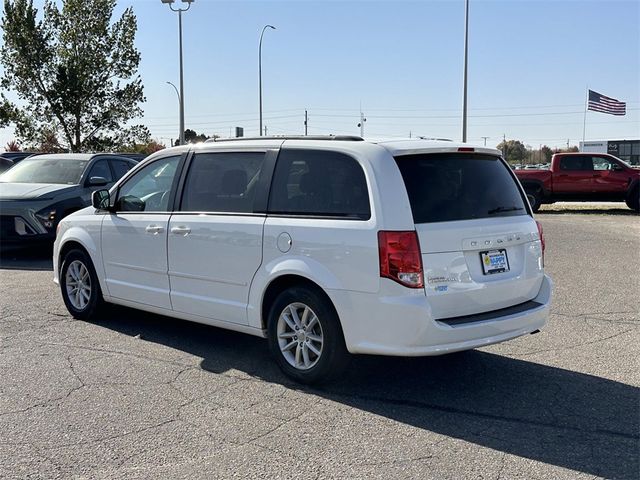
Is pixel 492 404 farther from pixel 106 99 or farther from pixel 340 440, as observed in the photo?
pixel 106 99

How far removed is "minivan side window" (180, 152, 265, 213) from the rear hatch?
1360 mm

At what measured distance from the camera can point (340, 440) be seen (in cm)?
391

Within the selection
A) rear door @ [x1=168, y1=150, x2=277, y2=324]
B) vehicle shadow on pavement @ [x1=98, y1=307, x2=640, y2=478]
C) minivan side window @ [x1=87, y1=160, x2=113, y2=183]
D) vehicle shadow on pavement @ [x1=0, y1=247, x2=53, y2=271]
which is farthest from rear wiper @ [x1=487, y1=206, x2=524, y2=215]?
minivan side window @ [x1=87, y1=160, x2=113, y2=183]

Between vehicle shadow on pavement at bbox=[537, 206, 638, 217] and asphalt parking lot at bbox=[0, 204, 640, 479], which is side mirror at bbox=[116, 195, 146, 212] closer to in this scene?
asphalt parking lot at bbox=[0, 204, 640, 479]

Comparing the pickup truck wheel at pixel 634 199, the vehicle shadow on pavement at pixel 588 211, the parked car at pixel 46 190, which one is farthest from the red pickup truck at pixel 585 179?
the parked car at pixel 46 190

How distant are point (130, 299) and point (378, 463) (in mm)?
3423

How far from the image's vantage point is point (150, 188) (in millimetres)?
6250

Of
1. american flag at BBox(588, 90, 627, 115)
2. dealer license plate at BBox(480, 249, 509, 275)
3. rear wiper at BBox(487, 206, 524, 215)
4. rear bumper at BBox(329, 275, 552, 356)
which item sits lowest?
rear bumper at BBox(329, 275, 552, 356)

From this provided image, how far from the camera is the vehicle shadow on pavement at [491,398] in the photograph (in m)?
3.86

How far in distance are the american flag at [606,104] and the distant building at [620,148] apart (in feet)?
79.2

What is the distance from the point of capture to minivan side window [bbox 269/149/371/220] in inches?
182

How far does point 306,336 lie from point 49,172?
30.0 feet

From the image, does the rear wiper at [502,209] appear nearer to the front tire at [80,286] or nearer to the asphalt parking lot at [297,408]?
the asphalt parking lot at [297,408]

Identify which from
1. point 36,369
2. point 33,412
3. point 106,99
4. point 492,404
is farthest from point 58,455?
point 106,99
